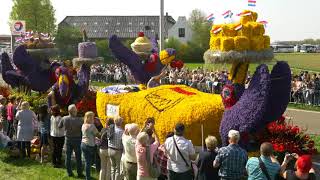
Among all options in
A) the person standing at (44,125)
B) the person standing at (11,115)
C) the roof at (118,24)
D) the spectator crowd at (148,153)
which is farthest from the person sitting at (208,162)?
the roof at (118,24)

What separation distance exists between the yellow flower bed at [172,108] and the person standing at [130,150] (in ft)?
6.18

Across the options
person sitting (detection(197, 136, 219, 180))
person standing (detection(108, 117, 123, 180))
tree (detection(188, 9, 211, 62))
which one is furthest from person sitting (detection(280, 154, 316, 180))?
tree (detection(188, 9, 211, 62))

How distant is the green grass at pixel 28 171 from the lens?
10906 millimetres

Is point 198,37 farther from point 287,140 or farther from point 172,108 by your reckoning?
point 287,140

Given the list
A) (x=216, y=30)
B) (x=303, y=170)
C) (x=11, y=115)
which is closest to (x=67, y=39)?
(x=11, y=115)

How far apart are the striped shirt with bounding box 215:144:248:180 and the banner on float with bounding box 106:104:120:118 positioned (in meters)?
4.99

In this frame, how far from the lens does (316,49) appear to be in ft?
305

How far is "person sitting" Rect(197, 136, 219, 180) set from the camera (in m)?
7.32

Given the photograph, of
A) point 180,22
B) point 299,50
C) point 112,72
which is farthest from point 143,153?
point 299,50

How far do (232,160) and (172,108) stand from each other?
3.37 metres

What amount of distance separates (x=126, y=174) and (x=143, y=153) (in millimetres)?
989

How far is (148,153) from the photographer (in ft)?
25.7

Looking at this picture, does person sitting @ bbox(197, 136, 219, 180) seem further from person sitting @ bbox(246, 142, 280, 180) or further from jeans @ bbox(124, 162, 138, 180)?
jeans @ bbox(124, 162, 138, 180)

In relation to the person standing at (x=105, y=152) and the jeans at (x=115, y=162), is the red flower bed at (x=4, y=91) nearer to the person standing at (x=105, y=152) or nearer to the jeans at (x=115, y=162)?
the person standing at (x=105, y=152)
